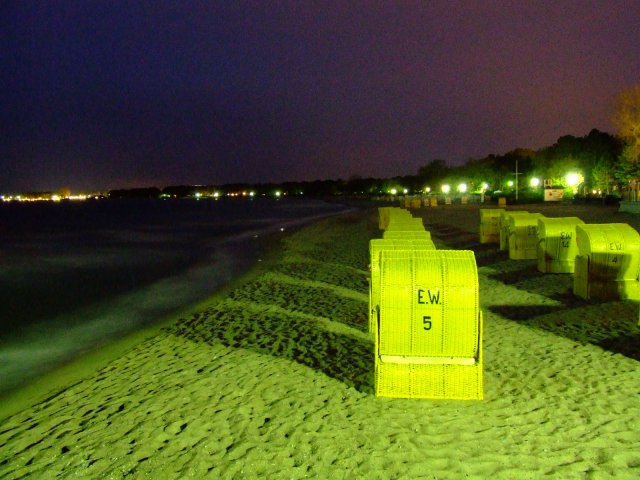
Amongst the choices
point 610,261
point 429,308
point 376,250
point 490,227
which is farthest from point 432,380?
point 490,227

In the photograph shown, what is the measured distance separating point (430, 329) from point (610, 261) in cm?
695

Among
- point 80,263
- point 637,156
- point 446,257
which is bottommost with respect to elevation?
point 80,263

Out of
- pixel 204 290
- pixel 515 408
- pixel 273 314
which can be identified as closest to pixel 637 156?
pixel 204 290

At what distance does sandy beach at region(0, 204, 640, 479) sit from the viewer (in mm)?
5316

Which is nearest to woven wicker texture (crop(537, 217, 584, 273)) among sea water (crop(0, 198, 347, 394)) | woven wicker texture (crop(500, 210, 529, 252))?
woven wicker texture (crop(500, 210, 529, 252))

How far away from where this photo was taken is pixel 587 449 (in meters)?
5.35

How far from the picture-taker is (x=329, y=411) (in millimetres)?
6492

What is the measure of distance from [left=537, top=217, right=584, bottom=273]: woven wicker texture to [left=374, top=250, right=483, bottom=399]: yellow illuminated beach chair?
9387 millimetres

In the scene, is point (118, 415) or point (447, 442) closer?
point (447, 442)

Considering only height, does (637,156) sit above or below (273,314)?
above

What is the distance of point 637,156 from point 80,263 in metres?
49.5

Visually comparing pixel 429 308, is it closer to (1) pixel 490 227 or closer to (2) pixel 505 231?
(2) pixel 505 231

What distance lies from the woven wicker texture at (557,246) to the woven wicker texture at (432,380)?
31.1ft

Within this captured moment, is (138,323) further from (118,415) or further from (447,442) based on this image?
(447,442)
